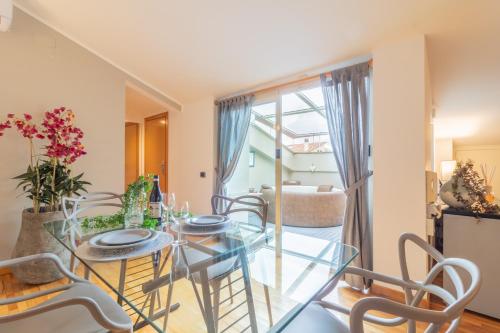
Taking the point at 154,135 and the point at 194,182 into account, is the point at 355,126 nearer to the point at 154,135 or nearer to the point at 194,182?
the point at 194,182

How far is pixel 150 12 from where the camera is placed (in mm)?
2383

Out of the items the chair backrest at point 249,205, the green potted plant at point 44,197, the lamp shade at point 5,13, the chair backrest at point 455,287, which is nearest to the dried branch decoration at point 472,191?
the chair backrest at point 455,287

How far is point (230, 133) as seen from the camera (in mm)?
3535

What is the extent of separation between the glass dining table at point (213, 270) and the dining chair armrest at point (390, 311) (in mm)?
343

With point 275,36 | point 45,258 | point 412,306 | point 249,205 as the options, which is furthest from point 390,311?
point 275,36

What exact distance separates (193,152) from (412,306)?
3.64 metres

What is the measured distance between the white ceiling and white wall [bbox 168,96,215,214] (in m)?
0.59

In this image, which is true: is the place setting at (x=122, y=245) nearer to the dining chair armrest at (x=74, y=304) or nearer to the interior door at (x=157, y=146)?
the dining chair armrest at (x=74, y=304)

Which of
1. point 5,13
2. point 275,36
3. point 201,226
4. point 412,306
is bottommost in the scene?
point 412,306

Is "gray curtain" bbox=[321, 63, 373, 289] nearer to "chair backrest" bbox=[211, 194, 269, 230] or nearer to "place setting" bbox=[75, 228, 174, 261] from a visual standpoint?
"chair backrest" bbox=[211, 194, 269, 230]

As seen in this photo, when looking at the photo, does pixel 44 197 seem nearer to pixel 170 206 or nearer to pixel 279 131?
pixel 170 206

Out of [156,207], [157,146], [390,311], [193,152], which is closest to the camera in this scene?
[390,311]

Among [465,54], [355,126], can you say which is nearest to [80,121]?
[355,126]

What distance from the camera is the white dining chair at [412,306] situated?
0.60m
